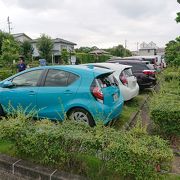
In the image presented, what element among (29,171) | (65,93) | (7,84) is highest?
(7,84)

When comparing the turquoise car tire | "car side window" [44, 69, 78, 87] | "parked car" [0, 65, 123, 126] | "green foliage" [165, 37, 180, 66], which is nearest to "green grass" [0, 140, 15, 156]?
"parked car" [0, 65, 123, 126]

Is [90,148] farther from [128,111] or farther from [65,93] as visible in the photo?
[128,111]

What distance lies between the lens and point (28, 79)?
6.38 meters

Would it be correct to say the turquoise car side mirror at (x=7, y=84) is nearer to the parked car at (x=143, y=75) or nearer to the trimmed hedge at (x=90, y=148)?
the trimmed hedge at (x=90, y=148)

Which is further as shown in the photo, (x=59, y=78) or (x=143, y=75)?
(x=143, y=75)

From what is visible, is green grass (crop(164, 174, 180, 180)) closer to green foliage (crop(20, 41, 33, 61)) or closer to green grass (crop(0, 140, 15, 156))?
green grass (crop(0, 140, 15, 156))

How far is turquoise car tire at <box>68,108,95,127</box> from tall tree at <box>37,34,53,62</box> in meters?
40.0

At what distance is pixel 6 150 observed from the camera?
176 inches

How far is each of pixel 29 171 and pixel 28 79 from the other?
309cm

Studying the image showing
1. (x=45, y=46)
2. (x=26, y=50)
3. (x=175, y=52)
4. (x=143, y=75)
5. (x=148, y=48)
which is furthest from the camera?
(x=148, y=48)

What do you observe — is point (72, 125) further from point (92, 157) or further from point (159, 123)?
point (159, 123)

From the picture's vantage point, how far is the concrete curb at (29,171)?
356cm

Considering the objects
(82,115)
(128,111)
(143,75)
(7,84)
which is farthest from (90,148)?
(143,75)

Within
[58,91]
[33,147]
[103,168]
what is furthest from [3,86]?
[103,168]
